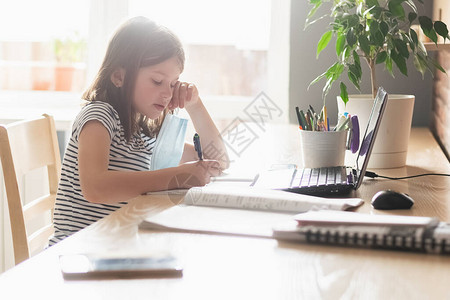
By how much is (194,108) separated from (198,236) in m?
0.89

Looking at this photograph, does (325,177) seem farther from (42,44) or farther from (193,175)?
(42,44)

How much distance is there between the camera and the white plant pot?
1608 mm

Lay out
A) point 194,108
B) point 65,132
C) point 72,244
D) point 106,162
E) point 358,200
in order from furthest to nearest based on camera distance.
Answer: point 65,132
point 194,108
point 106,162
point 358,200
point 72,244

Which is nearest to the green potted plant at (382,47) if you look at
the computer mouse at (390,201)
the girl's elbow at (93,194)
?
the computer mouse at (390,201)

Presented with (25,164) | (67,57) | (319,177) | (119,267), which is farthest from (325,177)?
(67,57)

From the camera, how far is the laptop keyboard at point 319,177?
1302 millimetres

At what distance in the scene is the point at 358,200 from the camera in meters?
1.19

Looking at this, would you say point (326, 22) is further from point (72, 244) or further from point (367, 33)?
point (72, 244)

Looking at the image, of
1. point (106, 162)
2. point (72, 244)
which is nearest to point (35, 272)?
point (72, 244)

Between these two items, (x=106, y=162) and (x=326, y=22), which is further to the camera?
(x=326, y=22)

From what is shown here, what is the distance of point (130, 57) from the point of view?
159 centimetres

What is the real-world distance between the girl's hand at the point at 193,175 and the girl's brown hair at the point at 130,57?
267 mm

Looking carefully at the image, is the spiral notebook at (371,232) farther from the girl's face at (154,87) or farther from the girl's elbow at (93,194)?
the girl's face at (154,87)

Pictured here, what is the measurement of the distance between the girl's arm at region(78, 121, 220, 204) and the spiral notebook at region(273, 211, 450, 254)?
42 centimetres
